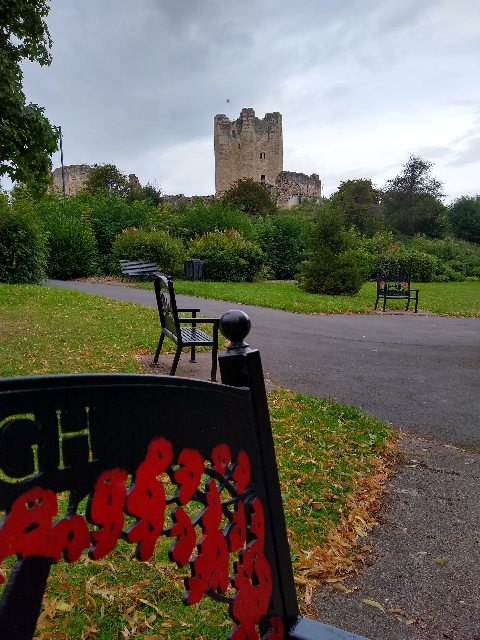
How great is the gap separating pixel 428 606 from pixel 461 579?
27 centimetres

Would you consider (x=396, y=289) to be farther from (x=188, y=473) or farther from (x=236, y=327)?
(x=188, y=473)

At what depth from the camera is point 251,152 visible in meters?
56.7

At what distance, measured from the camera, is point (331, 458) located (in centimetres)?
353

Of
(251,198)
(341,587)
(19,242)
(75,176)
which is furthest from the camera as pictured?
(75,176)

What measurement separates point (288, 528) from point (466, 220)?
175ft

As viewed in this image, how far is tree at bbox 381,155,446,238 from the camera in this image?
49531 mm

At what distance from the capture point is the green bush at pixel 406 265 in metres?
26.0

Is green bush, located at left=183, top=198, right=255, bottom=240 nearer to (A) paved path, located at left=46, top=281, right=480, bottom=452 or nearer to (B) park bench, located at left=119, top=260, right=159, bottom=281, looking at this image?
(B) park bench, located at left=119, top=260, right=159, bottom=281

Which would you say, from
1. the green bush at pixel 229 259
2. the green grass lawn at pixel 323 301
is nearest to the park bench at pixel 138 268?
the green grass lawn at pixel 323 301

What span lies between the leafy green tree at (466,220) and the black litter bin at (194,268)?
3677 centimetres

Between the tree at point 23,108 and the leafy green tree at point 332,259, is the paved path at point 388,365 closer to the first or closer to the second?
the tree at point 23,108

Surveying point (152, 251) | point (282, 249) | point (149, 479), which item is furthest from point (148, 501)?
point (282, 249)

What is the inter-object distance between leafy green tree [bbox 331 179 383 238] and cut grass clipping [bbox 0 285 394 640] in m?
42.6

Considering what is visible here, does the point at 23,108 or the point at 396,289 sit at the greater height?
the point at 23,108
